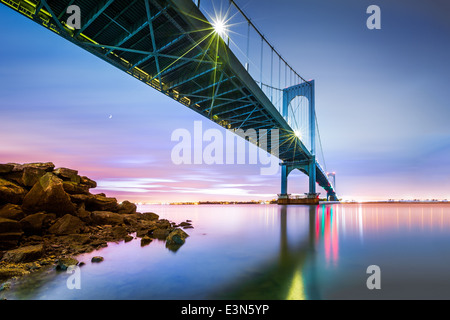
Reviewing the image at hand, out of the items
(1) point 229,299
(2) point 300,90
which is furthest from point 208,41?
(2) point 300,90

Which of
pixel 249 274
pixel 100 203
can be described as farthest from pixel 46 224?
pixel 249 274

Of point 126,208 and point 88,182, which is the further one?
point 126,208

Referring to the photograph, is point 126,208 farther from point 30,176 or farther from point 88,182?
point 30,176

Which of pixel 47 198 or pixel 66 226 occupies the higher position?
pixel 47 198

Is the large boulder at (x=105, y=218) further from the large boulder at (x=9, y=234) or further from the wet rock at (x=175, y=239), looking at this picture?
the wet rock at (x=175, y=239)

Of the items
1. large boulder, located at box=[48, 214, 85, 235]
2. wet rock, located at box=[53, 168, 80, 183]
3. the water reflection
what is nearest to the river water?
the water reflection
